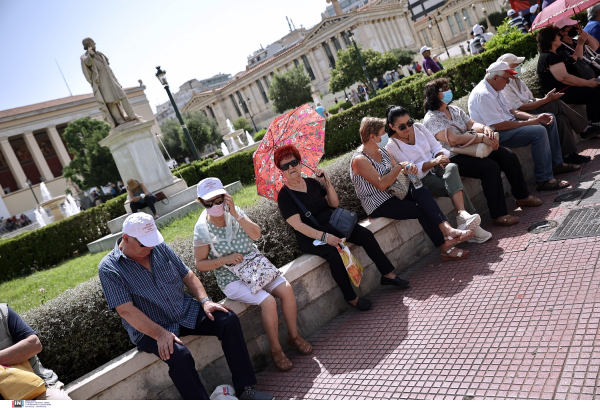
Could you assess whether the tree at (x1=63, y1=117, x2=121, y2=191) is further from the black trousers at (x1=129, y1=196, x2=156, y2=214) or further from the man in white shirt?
the man in white shirt

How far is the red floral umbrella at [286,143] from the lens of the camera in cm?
476

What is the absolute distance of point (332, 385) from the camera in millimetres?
3332

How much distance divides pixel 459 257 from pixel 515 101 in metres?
2.83

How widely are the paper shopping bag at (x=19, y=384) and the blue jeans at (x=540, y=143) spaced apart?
203 inches

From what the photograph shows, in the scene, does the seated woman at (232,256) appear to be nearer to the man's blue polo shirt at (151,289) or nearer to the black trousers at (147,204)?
the man's blue polo shirt at (151,289)

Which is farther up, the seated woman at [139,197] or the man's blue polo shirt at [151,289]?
the seated woman at [139,197]

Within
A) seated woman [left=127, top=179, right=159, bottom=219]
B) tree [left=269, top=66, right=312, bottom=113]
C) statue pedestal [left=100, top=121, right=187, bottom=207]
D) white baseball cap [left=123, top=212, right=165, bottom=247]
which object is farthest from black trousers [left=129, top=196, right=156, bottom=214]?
tree [left=269, top=66, right=312, bottom=113]

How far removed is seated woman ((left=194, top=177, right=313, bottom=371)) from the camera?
3.87m

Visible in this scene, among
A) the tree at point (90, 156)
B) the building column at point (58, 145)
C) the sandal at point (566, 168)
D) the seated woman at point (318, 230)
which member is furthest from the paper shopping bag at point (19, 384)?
the building column at point (58, 145)

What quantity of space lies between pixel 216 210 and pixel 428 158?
2.48 m

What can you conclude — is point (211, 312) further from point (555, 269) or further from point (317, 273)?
point (555, 269)

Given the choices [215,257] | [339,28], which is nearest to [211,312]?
[215,257]

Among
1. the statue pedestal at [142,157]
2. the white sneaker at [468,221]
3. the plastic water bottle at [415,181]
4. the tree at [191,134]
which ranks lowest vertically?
the white sneaker at [468,221]

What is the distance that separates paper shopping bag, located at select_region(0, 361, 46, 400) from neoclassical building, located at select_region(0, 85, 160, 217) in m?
55.8
